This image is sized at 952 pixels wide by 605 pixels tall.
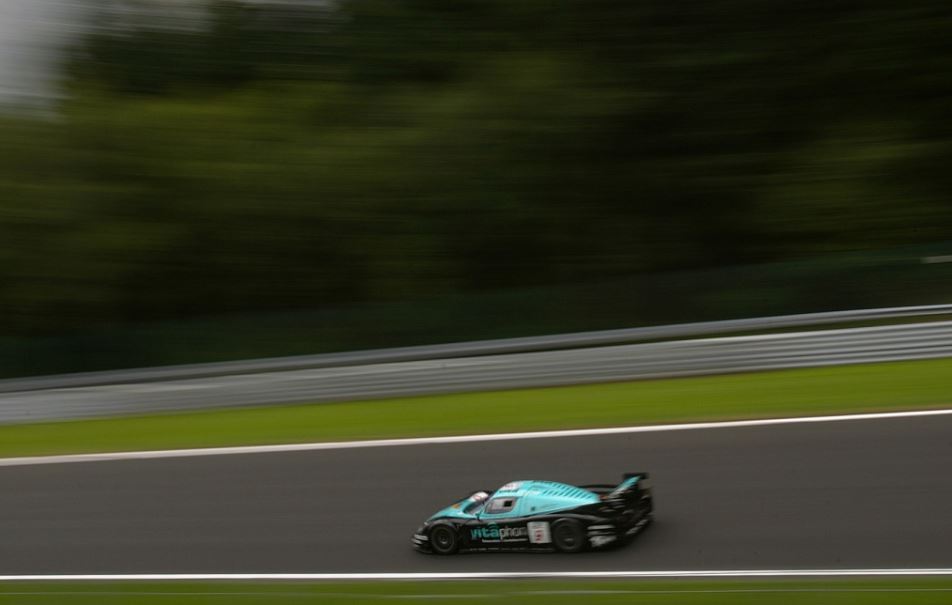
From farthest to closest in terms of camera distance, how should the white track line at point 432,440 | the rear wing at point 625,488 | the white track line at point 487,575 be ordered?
the white track line at point 432,440
the rear wing at point 625,488
the white track line at point 487,575

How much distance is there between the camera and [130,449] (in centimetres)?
1195

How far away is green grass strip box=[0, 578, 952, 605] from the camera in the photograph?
5051mm

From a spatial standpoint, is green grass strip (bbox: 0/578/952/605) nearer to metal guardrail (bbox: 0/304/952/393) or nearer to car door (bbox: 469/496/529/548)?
car door (bbox: 469/496/529/548)

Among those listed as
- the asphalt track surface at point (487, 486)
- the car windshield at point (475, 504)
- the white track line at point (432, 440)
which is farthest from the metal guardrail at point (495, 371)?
the car windshield at point (475, 504)

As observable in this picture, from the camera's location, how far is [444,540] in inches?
297

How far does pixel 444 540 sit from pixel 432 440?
3.20 metres

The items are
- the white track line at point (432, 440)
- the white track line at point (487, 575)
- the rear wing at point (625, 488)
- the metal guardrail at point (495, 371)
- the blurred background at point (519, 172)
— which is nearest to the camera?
the white track line at point (487, 575)

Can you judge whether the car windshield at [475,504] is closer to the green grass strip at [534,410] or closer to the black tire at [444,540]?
the black tire at [444,540]

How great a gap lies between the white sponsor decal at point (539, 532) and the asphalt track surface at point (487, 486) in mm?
135

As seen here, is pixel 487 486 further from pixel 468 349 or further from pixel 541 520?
pixel 468 349

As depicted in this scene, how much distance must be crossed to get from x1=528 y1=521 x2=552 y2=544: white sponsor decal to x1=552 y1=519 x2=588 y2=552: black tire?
4 cm

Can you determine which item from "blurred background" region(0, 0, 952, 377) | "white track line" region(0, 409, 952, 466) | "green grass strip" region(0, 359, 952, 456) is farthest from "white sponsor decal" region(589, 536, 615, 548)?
"blurred background" region(0, 0, 952, 377)

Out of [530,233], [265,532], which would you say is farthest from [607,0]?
[265,532]

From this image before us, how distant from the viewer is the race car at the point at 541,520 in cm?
713
